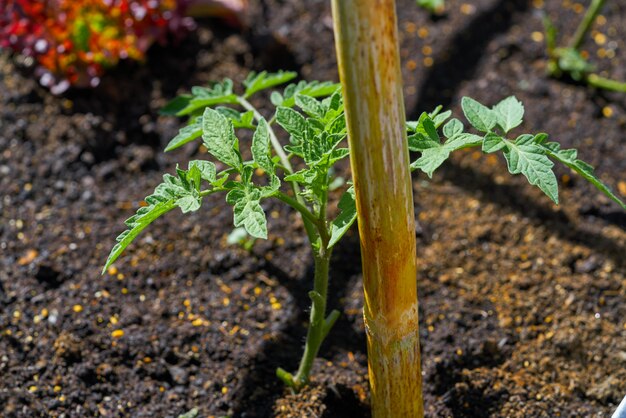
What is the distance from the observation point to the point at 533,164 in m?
1.54

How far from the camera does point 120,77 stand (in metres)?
3.07

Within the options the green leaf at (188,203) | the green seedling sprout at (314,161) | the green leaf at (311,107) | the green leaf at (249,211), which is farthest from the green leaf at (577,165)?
the green leaf at (188,203)

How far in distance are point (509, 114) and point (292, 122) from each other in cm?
47

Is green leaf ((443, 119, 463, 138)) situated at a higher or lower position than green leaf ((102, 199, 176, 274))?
higher

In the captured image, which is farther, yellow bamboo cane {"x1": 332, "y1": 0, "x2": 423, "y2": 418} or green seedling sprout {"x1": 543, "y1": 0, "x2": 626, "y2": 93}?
green seedling sprout {"x1": 543, "y1": 0, "x2": 626, "y2": 93}

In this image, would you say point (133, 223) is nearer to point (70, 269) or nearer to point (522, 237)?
point (70, 269)

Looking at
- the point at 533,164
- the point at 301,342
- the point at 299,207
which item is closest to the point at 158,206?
the point at 299,207

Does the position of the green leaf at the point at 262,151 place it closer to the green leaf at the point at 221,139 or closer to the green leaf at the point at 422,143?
the green leaf at the point at 221,139

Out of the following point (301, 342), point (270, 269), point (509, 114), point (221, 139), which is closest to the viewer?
point (221, 139)

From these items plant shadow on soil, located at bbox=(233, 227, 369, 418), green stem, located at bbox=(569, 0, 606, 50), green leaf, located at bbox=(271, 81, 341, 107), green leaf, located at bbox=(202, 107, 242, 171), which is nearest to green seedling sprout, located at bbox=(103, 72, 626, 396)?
green leaf, located at bbox=(202, 107, 242, 171)

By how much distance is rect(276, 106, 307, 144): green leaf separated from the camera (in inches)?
65.2

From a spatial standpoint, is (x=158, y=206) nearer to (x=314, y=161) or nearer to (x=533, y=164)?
(x=314, y=161)

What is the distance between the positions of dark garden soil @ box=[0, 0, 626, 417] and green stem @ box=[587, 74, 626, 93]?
0.13 feet

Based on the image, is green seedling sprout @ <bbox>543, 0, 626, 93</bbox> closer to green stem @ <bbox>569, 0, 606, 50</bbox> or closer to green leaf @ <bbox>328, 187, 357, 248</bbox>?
green stem @ <bbox>569, 0, 606, 50</bbox>
